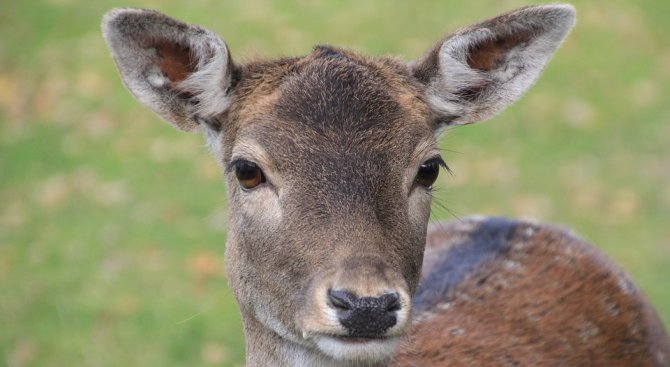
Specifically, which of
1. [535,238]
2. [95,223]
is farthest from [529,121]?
[535,238]

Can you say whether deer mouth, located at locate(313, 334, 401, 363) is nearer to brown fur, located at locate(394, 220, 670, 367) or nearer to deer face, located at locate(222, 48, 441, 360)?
deer face, located at locate(222, 48, 441, 360)

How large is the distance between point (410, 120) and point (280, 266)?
0.85m

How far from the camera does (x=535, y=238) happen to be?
6176 millimetres

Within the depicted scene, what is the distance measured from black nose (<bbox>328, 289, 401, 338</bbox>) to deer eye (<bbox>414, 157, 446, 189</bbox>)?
2.52 feet

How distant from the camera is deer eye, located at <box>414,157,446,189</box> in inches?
184

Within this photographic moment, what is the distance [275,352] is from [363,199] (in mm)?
832

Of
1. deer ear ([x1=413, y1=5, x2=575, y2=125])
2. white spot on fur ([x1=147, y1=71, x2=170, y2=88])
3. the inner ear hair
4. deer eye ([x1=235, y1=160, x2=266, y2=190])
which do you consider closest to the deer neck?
deer eye ([x1=235, y1=160, x2=266, y2=190])

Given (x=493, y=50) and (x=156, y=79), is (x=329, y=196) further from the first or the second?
(x=493, y=50)

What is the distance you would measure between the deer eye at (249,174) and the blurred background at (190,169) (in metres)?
3.29

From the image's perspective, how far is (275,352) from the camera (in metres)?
4.73

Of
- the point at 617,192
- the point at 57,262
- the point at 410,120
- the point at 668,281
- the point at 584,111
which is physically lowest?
the point at 57,262

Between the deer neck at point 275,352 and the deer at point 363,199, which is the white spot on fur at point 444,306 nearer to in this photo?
the deer at point 363,199

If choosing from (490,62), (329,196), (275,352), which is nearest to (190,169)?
(490,62)

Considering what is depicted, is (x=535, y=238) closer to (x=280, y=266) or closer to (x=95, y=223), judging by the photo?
(x=280, y=266)
